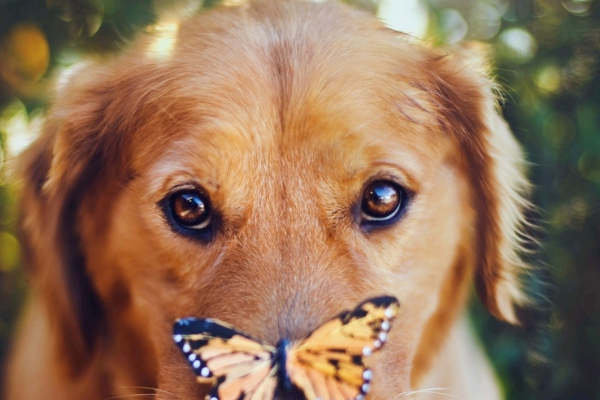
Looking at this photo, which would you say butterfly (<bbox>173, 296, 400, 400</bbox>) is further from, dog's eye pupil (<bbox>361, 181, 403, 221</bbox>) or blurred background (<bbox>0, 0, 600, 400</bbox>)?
blurred background (<bbox>0, 0, 600, 400</bbox>)

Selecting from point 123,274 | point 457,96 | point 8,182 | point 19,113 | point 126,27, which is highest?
point 126,27

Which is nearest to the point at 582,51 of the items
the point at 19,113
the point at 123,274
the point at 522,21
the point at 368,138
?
the point at 522,21

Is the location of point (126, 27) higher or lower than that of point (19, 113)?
higher

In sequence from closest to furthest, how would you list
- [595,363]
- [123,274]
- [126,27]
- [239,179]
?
[239,179], [123,274], [126,27], [595,363]

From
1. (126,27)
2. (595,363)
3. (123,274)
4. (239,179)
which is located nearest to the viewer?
(239,179)

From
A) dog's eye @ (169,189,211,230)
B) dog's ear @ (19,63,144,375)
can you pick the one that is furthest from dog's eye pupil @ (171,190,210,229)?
dog's ear @ (19,63,144,375)

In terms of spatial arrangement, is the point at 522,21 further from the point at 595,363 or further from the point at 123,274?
the point at 123,274

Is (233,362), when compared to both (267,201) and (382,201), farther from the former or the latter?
(382,201)
